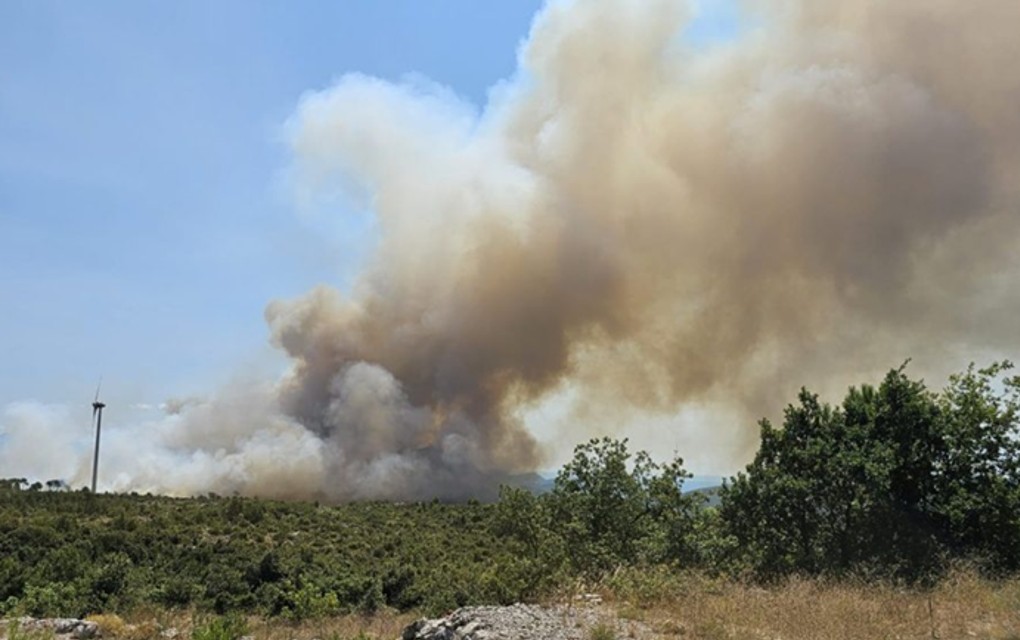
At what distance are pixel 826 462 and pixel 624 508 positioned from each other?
191 inches

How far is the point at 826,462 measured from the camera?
16.0m

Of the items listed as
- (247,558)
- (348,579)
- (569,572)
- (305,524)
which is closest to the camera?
(569,572)

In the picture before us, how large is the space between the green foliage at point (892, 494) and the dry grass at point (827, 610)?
1.66 metres

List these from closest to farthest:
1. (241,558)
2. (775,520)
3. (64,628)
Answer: (64,628)
(775,520)
(241,558)

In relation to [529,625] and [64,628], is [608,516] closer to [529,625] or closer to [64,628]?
[529,625]

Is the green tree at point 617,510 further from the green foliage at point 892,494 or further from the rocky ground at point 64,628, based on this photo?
the rocky ground at point 64,628

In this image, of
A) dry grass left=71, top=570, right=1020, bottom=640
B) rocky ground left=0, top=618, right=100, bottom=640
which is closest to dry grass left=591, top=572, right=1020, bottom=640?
dry grass left=71, top=570, right=1020, bottom=640

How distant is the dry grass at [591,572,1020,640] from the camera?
1008 centimetres

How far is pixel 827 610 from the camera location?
11211 mm

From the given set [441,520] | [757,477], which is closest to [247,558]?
[441,520]

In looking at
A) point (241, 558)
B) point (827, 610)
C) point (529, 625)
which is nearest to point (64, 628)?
point (529, 625)

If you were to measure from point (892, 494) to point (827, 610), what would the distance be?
568 cm

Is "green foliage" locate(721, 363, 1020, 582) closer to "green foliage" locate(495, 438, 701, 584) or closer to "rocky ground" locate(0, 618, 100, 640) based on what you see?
"green foliage" locate(495, 438, 701, 584)

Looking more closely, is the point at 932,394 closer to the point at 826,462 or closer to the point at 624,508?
the point at 826,462
